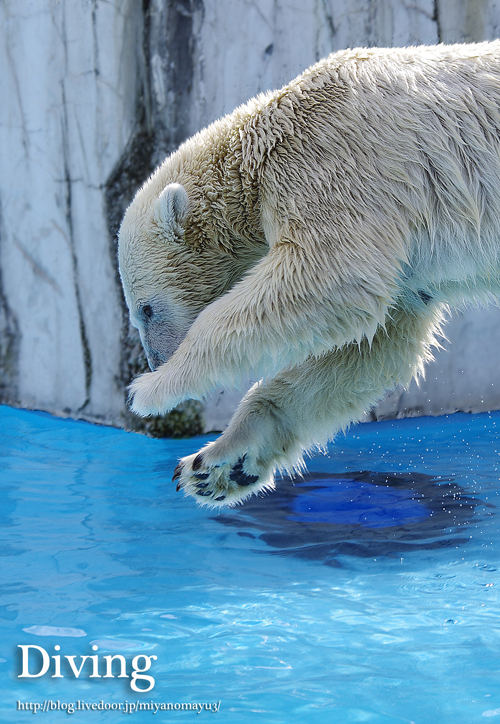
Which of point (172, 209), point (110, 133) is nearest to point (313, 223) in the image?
point (172, 209)

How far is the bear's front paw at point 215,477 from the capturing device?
2604 mm

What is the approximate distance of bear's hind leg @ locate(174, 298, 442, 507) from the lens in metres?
2.68

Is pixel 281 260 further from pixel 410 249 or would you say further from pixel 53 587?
pixel 53 587

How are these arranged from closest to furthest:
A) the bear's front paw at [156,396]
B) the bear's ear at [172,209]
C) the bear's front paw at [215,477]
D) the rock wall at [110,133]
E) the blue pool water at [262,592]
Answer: the blue pool water at [262,592] < the bear's front paw at [156,396] < the bear's ear at [172,209] < the bear's front paw at [215,477] < the rock wall at [110,133]

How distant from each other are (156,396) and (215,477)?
0.45 metres

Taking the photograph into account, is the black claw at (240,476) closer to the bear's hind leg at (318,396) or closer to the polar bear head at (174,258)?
the bear's hind leg at (318,396)

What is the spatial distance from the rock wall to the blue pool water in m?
1.29

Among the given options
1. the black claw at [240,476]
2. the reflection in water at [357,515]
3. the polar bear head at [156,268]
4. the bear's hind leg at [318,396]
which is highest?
the polar bear head at [156,268]

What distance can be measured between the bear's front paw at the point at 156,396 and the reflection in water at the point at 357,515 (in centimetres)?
75

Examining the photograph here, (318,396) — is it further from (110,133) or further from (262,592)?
(110,133)

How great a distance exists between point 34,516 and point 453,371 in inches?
127

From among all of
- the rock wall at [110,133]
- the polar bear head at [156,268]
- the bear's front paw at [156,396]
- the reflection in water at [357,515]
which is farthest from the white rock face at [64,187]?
the bear's front paw at [156,396]

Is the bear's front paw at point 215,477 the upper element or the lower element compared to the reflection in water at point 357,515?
upper

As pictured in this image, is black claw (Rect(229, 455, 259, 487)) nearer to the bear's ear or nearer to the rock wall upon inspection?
the bear's ear
